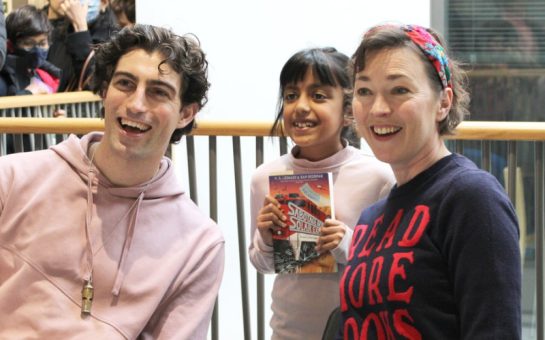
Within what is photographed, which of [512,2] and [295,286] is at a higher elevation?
[512,2]

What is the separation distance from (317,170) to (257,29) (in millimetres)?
2196

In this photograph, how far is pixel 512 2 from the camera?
650 centimetres

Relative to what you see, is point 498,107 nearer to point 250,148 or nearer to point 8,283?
point 250,148

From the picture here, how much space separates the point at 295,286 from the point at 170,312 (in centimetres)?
57

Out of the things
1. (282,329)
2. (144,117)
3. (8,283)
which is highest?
(144,117)

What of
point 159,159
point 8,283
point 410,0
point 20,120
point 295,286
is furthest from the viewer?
point 410,0

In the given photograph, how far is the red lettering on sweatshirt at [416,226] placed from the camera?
242cm

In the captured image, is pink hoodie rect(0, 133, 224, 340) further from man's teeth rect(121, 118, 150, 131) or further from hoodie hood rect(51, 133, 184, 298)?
man's teeth rect(121, 118, 150, 131)

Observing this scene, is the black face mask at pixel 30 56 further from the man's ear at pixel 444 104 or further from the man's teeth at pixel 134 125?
the man's ear at pixel 444 104

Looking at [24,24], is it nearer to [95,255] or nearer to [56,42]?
[56,42]

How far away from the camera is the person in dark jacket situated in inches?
275

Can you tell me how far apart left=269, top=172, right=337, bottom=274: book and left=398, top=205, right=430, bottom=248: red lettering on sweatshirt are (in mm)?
746

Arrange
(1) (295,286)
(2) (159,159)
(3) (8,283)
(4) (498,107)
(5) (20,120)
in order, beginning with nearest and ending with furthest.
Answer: (3) (8,283) < (2) (159,159) < (1) (295,286) < (5) (20,120) < (4) (498,107)

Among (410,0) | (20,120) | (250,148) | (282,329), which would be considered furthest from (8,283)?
(410,0)
